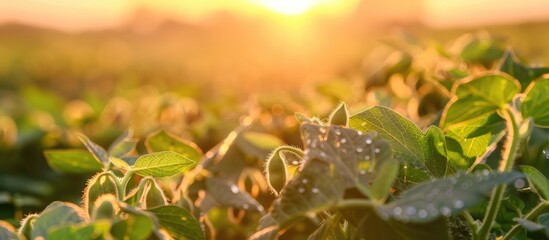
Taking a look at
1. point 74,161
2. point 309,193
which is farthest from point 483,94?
point 74,161

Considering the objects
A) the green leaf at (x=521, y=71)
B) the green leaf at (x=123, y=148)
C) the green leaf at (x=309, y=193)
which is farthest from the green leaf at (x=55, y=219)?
the green leaf at (x=521, y=71)

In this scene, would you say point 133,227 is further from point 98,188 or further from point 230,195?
point 230,195

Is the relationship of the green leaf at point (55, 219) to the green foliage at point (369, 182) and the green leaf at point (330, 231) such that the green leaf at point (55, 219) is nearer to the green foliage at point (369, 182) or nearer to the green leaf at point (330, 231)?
the green foliage at point (369, 182)

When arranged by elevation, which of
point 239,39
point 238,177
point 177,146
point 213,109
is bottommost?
point 239,39

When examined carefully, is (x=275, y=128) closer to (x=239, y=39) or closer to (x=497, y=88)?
(x=497, y=88)

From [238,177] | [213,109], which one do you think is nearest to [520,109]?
[238,177]

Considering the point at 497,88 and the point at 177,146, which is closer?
the point at 497,88

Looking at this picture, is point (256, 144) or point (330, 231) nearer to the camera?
point (330, 231)

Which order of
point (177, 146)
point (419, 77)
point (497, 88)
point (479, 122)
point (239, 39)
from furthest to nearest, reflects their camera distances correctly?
point (239, 39) < point (419, 77) < point (177, 146) < point (479, 122) < point (497, 88)
